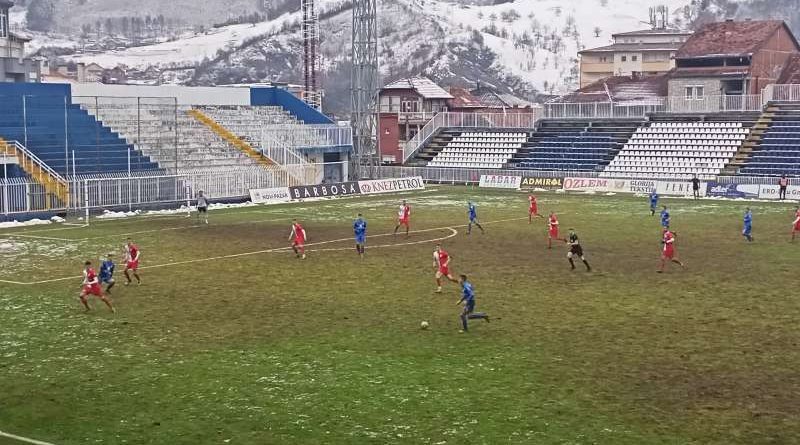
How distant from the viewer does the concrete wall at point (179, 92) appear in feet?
210

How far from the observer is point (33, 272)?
31094 millimetres

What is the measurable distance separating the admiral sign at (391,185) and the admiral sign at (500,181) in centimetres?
470

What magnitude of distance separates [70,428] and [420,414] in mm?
5611

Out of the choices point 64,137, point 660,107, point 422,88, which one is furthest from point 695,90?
point 64,137

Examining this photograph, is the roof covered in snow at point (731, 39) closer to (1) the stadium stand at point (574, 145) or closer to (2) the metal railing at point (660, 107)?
(2) the metal railing at point (660, 107)

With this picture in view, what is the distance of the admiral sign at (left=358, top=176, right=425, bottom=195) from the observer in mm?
66250

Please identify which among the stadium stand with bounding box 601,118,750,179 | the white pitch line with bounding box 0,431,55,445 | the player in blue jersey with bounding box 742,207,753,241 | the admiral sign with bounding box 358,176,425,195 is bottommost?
the white pitch line with bounding box 0,431,55,445

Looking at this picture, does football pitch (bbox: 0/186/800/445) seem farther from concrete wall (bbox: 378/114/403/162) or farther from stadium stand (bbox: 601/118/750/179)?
concrete wall (bbox: 378/114/403/162)

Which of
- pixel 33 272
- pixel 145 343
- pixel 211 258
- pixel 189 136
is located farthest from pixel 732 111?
pixel 145 343

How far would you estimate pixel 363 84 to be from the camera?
70.6 meters

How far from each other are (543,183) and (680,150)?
10.2m

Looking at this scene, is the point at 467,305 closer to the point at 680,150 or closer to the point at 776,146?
the point at 776,146

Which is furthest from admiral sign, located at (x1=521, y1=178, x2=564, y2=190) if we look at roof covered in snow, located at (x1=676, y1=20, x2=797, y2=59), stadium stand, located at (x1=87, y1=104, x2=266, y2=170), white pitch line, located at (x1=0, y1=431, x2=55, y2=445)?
white pitch line, located at (x1=0, y1=431, x2=55, y2=445)

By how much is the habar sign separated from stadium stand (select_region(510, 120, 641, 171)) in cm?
445
